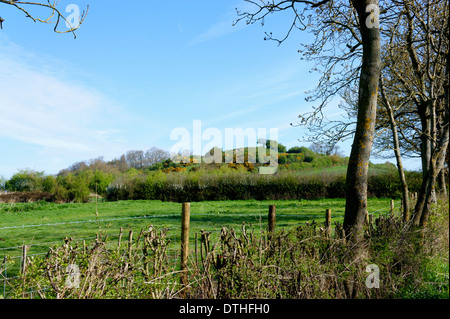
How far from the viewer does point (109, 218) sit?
48.0 ft

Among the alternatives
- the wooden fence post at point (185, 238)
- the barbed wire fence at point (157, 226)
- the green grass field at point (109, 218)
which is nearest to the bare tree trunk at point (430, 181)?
the barbed wire fence at point (157, 226)

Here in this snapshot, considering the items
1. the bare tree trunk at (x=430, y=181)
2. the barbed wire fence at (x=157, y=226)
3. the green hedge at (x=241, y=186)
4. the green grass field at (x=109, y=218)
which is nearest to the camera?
the barbed wire fence at (x=157, y=226)

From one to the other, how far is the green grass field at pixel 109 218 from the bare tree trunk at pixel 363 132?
3644 mm

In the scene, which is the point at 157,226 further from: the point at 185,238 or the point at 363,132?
the point at 363,132

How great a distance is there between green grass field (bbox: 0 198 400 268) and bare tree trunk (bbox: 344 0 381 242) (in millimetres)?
Result: 3644

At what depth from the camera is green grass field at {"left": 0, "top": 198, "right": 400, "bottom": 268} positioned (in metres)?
10.4

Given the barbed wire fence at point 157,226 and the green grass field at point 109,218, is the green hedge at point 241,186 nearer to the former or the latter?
the green grass field at point 109,218

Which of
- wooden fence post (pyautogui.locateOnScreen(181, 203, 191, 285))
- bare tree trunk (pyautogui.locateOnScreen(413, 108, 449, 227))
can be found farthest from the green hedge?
wooden fence post (pyautogui.locateOnScreen(181, 203, 191, 285))

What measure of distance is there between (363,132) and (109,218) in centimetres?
1171

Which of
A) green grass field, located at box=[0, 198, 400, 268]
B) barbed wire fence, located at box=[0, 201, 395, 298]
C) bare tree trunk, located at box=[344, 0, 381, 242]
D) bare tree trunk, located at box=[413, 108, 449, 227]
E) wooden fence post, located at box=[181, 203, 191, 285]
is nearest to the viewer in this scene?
barbed wire fence, located at box=[0, 201, 395, 298]

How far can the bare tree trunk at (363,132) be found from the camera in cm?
510

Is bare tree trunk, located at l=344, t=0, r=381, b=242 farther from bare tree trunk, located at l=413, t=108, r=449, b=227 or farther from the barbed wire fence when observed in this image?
bare tree trunk, located at l=413, t=108, r=449, b=227
